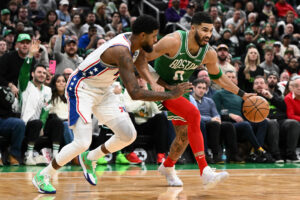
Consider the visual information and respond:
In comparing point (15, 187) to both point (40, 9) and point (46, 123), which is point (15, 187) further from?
point (40, 9)

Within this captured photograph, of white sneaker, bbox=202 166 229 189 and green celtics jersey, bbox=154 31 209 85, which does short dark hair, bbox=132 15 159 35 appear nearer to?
green celtics jersey, bbox=154 31 209 85

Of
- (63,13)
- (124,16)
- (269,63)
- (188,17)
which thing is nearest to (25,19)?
(63,13)

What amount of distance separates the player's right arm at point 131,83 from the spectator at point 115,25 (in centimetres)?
893

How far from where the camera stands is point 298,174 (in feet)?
25.1

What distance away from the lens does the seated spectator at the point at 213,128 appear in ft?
31.9

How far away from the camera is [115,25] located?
14.4 meters

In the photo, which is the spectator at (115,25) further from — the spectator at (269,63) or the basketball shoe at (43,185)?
the basketball shoe at (43,185)

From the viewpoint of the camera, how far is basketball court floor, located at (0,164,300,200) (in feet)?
16.9

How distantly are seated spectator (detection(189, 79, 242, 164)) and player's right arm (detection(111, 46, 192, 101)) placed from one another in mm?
4602

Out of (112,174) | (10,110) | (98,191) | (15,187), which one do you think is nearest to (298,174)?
(112,174)

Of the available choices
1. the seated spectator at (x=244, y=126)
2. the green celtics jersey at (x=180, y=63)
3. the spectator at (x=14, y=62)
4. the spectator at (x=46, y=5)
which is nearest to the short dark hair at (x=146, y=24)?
the green celtics jersey at (x=180, y=63)

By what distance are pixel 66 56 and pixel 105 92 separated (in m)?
5.40

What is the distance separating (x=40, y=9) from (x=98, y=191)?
372 inches

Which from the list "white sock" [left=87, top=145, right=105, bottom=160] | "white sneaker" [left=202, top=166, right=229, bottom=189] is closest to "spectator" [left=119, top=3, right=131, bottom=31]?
"white sock" [left=87, top=145, right=105, bottom=160]
